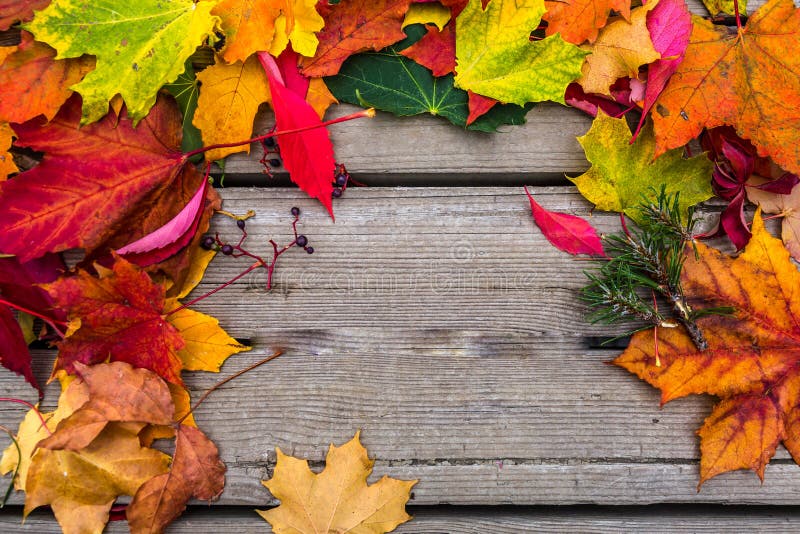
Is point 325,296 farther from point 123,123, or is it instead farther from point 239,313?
point 123,123

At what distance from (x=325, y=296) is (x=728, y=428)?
0.73 m

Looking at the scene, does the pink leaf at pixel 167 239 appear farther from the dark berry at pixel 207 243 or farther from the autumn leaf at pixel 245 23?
the autumn leaf at pixel 245 23

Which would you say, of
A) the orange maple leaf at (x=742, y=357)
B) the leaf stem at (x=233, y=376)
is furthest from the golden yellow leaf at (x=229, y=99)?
the orange maple leaf at (x=742, y=357)

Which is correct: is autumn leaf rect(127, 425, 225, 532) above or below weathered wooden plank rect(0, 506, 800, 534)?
above

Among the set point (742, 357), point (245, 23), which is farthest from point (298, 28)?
point (742, 357)

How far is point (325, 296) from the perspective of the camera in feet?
3.25

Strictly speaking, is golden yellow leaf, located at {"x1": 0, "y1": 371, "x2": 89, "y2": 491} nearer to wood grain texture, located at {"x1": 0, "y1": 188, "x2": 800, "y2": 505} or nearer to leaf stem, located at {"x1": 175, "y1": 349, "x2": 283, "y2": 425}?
wood grain texture, located at {"x1": 0, "y1": 188, "x2": 800, "y2": 505}

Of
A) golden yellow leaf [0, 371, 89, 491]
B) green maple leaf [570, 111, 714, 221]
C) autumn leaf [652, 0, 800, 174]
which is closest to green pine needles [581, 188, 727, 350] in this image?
green maple leaf [570, 111, 714, 221]

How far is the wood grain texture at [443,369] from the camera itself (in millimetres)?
961

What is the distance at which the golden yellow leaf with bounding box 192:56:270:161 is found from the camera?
92 cm

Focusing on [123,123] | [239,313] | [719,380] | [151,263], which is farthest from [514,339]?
[123,123]

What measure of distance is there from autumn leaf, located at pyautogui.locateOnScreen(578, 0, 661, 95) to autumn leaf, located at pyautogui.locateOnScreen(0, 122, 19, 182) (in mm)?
984

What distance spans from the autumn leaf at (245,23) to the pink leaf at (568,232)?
533 mm

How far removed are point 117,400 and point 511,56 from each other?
0.87 m
